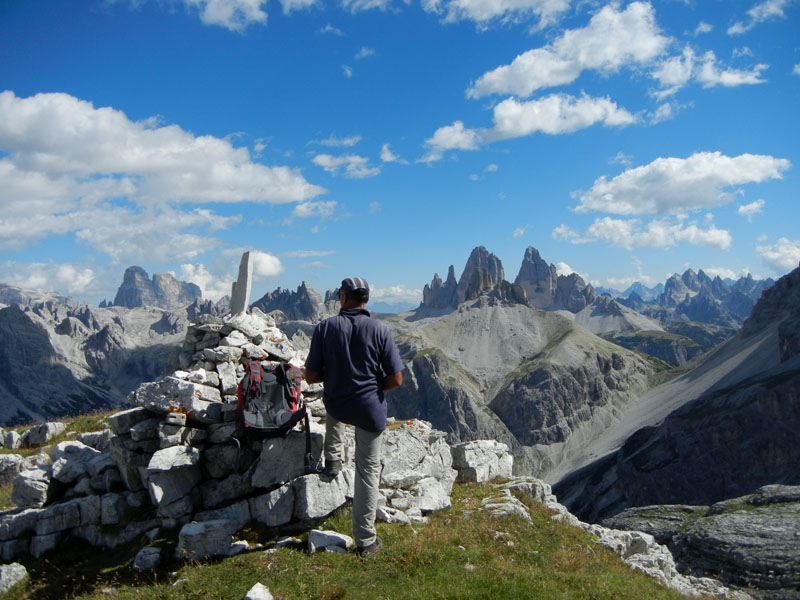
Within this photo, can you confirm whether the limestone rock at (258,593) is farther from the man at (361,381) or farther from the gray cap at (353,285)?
the gray cap at (353,285)

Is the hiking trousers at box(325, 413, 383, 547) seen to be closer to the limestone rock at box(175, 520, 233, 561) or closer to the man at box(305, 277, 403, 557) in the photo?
the man at box(305, 277, 403, 557)

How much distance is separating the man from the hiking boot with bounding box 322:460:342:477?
184cm

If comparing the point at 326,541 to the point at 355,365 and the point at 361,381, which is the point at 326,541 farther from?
the point at 355,365

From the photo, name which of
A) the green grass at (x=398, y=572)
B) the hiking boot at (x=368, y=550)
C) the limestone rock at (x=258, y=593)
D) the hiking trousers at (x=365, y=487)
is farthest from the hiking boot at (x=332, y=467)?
the limestone rock at (x=258, y=593)

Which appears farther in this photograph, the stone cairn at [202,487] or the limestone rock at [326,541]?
the stone cairn at [202,487]

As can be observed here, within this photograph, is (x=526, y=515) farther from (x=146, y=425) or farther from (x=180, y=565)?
(x=146, y=425)

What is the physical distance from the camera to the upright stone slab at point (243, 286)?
79.8 ft

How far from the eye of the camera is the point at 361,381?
36.9 ft

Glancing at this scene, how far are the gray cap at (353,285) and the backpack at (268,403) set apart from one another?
4.08 metres

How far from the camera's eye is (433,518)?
14.5m

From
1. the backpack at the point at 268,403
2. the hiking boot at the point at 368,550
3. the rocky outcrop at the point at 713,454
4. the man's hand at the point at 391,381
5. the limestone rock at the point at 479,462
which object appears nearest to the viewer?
the hiking boot at the point at 368,550

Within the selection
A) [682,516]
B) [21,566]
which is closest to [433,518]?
[21,566]

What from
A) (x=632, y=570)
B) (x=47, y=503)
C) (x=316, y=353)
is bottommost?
(x=632, y=570)

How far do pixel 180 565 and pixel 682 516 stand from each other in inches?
3612
